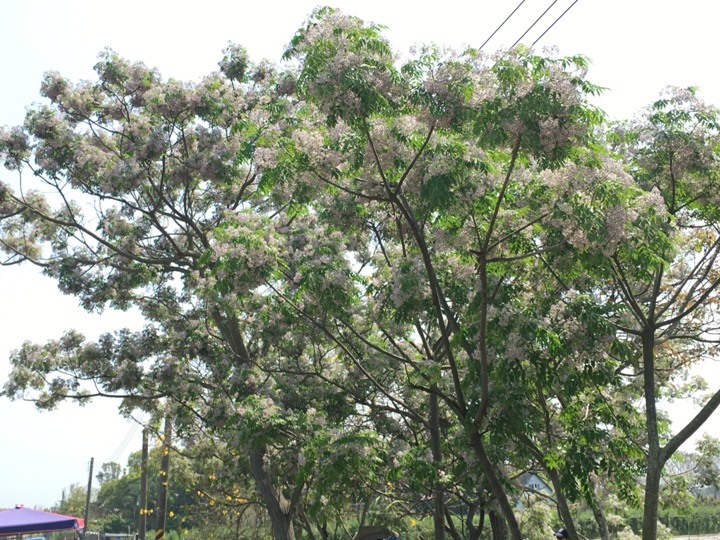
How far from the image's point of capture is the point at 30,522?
60.1 feet

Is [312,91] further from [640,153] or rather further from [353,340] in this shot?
[353,340]

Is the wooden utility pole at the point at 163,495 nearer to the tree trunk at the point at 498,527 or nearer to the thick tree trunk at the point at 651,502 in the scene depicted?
the tree trunk at the point at 498,527

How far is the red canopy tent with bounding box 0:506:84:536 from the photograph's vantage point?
1785 cm

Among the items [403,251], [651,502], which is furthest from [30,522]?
[651,502]

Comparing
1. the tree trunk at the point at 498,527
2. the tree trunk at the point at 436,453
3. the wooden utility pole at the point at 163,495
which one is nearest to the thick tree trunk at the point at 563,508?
the tree trunk at the point at 436,453

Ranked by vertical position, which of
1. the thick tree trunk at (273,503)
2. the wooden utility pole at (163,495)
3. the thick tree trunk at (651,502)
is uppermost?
the wooden utility pole at (163,495)

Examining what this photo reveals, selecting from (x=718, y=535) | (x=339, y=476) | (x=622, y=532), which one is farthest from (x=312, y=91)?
(x=718, y=535)

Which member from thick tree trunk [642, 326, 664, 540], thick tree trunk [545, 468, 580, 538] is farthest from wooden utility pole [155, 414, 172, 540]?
thick tree trunk [642, 326, 664, 540]

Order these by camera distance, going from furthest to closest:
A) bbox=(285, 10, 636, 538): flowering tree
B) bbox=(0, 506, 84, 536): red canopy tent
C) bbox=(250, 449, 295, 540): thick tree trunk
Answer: bbox=(0, 506, 84, 536): red canopy tent < bbox=(250, 449, 295, 540): thick tree trunk < bbox=(285, 10, 636, 538): flowering tree

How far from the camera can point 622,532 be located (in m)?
15.3

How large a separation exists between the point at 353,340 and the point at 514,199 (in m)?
5.35

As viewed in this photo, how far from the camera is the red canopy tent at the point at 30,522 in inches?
703

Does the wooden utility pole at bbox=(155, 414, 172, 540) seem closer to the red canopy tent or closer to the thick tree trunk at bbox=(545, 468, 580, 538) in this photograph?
the red canopy tent

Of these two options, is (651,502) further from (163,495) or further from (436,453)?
(163,495)
